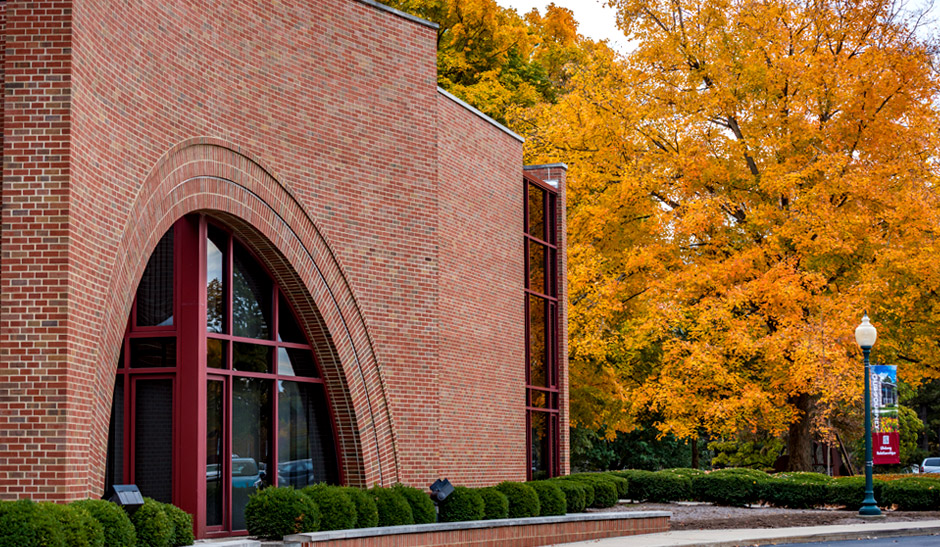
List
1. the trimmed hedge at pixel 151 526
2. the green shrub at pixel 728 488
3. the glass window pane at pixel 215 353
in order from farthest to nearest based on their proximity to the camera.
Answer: the green shrub at pixel 728 488 → the glass window pane at pixel 215 353 → the trimmed hedge at pixel 151 526

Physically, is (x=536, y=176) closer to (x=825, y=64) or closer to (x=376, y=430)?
(x=825, y=64)

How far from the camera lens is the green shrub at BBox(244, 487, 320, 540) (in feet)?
43.8

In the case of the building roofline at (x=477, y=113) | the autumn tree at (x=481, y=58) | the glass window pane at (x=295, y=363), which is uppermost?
the autumn tree at (x=481, y=58)

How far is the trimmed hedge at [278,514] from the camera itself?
13344mm

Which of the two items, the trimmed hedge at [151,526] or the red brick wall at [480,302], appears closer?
the trimmed hedge at [151,526]

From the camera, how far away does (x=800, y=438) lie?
32406 millimetres

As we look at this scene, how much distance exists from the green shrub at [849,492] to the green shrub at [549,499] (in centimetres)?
1111

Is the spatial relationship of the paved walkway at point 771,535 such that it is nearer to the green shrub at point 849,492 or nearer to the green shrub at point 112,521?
the green shrub at point 849,492

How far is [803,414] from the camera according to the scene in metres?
31.2

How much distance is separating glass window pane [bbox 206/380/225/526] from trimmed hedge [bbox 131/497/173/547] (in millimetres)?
2941

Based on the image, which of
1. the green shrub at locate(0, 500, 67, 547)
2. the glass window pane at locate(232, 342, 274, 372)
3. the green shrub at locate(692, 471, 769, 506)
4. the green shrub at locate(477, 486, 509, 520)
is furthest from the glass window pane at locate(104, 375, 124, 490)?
the green shrub at locate(692, 471, 769, 506)

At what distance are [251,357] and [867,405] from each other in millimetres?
15557

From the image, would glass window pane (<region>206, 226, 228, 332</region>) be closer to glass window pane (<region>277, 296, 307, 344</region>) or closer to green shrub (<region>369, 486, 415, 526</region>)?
glass window pane (<region>277, 296, 307, 344</region>)

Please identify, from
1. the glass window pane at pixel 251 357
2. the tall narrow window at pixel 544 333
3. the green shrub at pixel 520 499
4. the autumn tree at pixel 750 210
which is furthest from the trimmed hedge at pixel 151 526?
the autumn tree at pixel 750 210
